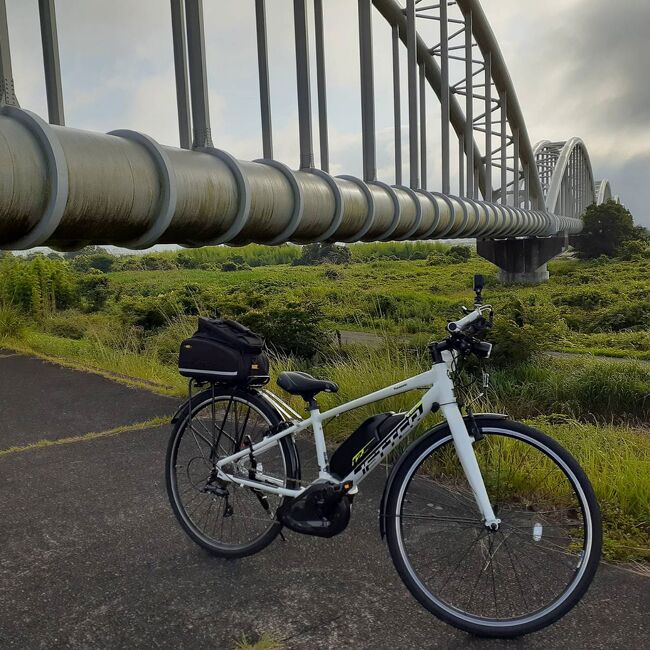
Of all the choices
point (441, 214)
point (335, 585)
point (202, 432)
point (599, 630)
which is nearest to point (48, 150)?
point (202, 432)

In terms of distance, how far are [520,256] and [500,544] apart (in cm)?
3255

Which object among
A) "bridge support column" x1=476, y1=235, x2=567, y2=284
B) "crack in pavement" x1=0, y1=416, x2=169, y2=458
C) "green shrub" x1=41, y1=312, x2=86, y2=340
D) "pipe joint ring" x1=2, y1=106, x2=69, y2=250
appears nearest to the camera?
"pipe joint ring" x1=2, y1=106, x2=69, y2=250

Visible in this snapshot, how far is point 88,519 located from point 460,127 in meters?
18.9

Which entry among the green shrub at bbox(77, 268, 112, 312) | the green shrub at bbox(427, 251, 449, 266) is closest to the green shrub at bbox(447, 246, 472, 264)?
the green shrub at bbox(427, 251, 449, 266)

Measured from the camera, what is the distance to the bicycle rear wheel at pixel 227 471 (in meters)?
2.87

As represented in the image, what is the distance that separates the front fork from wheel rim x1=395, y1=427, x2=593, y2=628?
0.15 ft

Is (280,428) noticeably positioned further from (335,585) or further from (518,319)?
(518,319)

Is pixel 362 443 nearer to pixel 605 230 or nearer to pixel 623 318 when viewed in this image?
pixel 623 318

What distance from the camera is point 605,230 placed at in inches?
1825

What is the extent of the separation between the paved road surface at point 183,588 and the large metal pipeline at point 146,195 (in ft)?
4.63

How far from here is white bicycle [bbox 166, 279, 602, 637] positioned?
2.38 m

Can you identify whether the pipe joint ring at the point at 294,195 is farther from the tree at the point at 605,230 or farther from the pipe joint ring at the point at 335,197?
the tree at the point at 605,230

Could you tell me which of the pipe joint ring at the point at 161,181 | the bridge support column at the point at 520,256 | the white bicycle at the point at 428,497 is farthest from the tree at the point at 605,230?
the white bicycle at the point at 428,497

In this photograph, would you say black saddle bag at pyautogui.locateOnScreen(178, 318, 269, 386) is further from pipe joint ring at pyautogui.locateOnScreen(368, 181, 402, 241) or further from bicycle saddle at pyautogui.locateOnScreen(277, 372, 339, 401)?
pipe joint ring at pyautogui.locateOnScreen(368, 181, 402, 241)
